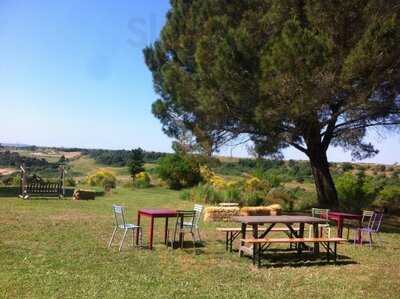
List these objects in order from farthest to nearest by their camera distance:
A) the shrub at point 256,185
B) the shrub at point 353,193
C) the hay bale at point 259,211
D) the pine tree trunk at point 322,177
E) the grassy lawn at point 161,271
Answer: the shrub at point 256,185
the shrub at point 353,193
the pine tree trunk at point 322,177
the hay bale at point 259,211
the grassy lawn at point 161,271

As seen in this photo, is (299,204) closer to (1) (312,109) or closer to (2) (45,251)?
(1) (312,109)

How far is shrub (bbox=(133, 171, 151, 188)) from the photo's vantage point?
26562mm

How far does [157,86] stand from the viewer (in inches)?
668

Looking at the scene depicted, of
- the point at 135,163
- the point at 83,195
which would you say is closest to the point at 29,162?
the point at 135,163

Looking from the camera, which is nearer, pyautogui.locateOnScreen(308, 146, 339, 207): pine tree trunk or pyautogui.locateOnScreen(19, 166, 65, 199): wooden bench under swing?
pyautogui.locateOnScreen(308, 146, 339, 207): pine tree trunk

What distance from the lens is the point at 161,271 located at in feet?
22.3

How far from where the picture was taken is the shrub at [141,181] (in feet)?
87.1

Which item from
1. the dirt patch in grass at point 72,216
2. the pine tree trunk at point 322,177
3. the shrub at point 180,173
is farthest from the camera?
the shrub at point 180,173

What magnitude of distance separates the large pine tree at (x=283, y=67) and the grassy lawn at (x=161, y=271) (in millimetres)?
3761

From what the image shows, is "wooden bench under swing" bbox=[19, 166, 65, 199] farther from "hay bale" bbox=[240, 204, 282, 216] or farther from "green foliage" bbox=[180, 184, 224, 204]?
"hay bale" bbox=[240, 204, 282, 216]

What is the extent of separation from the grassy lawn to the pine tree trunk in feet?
19.2

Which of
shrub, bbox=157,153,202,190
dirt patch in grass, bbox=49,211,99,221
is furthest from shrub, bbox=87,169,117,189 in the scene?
dirt patch in grass, bbox=49,211,99,221

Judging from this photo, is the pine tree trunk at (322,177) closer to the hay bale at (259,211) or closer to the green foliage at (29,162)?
the hay bale at (259,211)

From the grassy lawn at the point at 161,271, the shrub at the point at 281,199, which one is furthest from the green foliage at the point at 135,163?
the grassy lawn at the point at 161,271
